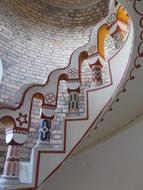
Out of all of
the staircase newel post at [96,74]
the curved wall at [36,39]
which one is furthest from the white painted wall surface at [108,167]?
the curved wall at [36,39]

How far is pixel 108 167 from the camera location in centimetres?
217

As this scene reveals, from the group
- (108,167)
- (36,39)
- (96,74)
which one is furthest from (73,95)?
(36,39)

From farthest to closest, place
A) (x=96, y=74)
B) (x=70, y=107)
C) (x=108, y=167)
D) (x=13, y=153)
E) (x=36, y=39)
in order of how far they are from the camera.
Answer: (x=36, y=39) < (x=96, y=74) < (x=70, y=107) < (x=108, y=167) < (x=13, y=153)

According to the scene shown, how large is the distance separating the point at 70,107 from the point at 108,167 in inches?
23.4

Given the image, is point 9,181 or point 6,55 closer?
point 9,181

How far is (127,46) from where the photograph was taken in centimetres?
239

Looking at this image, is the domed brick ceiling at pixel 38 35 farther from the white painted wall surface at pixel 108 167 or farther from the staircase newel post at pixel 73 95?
the white painted wall surface at pixel 108 167

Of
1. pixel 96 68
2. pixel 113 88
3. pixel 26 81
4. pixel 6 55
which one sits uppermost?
pixel 6 55

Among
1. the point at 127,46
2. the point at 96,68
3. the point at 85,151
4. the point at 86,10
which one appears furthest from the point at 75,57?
the point at 86,10

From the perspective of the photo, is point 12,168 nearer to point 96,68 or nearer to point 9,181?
point 9,181

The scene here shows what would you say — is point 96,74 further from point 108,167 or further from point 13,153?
point 13,153

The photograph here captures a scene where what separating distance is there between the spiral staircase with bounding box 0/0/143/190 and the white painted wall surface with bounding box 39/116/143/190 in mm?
175

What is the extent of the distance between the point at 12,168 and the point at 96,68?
118 centimetres

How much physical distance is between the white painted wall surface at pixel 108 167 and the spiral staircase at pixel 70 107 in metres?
0.18
